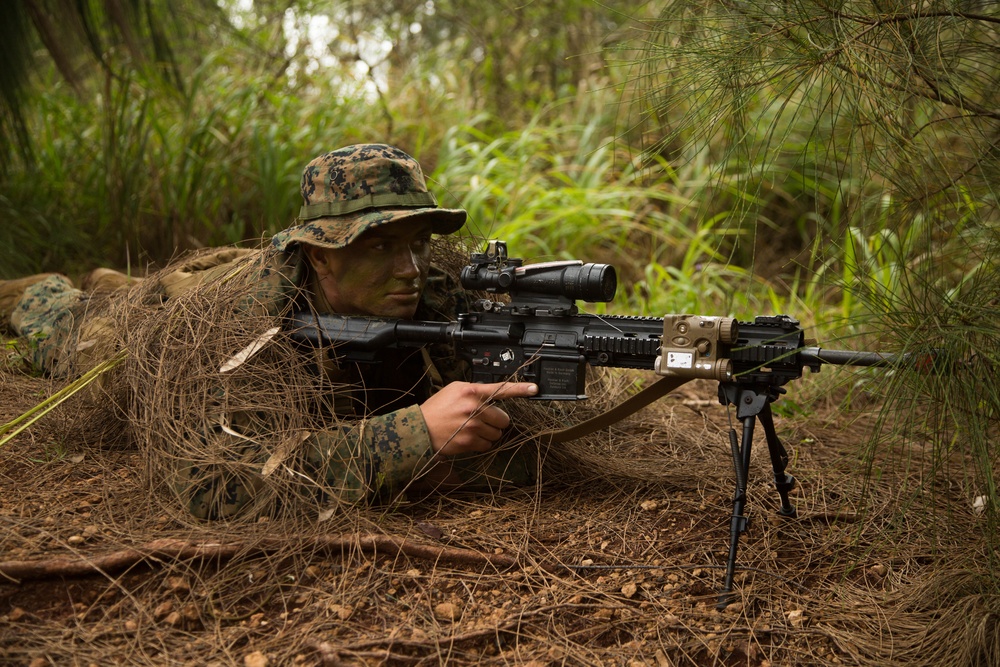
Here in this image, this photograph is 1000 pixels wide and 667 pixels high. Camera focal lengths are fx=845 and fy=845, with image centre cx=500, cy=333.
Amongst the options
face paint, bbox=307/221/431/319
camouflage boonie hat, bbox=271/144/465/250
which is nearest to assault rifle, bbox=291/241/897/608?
face paint, bbox=307/221/431/319

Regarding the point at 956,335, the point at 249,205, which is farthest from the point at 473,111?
the point at 956,335

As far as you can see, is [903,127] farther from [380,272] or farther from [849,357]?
[380,272]

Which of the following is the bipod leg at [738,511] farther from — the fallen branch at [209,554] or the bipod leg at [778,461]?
the fallen branch at [209,554]

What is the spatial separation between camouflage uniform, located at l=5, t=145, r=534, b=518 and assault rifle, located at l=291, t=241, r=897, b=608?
210 mm

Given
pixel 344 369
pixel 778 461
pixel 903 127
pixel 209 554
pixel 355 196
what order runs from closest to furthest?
pixel 903 127 → pixel 209 554 → pixel 778 461 → pixel 355 196 → pixel 344 369

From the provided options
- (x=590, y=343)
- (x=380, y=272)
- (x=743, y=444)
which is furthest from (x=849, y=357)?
(x=380, y=272)

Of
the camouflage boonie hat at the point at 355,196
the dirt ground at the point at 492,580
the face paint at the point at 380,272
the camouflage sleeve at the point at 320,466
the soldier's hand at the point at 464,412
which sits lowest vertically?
the dirt ground at the point at 492,580

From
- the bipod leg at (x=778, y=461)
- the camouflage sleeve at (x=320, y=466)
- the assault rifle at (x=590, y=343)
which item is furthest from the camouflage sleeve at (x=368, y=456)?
the bipod leg at (x=778, y=461)

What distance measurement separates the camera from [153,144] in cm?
596

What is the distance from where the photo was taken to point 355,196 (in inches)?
117

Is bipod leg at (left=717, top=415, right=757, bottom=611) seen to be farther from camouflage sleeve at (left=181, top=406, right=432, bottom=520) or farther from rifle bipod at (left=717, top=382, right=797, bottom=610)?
camouflage sleeve at (left=181, top=406, right=432, bottom=520)

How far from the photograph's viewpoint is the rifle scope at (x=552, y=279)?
8.88ft

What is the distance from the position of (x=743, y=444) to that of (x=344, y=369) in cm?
147

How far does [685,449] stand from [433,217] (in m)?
1.40
